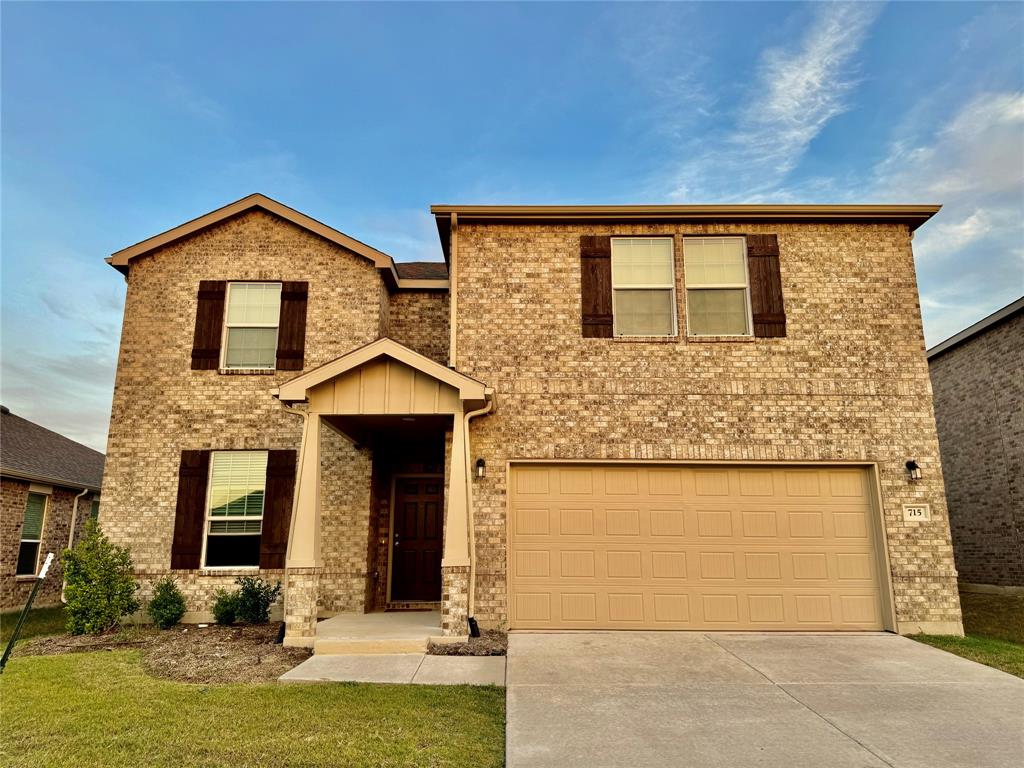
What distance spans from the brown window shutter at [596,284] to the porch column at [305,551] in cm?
418

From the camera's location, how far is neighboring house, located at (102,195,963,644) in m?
8.39

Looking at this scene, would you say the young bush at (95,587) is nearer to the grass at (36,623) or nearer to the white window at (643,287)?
the grass at (36,623)

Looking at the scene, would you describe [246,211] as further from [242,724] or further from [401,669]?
[242,724]

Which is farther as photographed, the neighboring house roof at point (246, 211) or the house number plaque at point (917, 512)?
the neighboring house roof at point (246, 211)

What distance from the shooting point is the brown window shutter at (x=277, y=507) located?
973 cm

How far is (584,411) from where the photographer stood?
29.0ft

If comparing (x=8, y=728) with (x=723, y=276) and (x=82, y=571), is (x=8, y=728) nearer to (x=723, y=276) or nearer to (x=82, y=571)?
(x=82, y=571)

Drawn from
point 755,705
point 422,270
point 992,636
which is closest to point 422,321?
point 422,270

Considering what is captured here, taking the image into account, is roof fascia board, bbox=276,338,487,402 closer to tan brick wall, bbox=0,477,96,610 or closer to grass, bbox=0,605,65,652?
grass, bbox=0,605,65,652

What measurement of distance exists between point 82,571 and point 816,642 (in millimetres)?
10271

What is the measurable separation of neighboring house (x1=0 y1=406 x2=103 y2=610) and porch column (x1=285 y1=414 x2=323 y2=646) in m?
7.93

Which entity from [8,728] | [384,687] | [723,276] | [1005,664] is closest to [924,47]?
[723,276]

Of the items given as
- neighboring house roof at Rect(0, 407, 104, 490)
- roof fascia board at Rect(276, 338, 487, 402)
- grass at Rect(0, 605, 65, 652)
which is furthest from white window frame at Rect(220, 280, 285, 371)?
neighboring house roof at Rect(0, 407, 104, 490)

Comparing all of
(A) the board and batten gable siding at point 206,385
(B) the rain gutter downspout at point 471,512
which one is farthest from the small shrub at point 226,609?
(B) the rain gutter downspout at point 471,512
